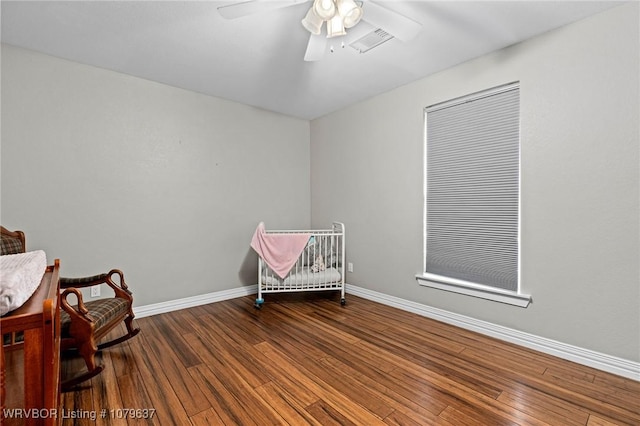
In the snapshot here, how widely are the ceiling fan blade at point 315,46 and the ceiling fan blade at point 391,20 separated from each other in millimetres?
314

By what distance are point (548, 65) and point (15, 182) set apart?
4118mm

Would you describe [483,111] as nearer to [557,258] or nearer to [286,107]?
[557,258]

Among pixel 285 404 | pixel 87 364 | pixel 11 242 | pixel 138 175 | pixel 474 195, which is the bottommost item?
pixel 285 404

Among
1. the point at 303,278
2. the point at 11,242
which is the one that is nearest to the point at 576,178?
the point at 303,278

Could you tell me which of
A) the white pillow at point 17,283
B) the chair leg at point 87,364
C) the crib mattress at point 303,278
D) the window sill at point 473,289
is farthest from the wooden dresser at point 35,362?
the window sill at point 473,289

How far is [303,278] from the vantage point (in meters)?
3.29

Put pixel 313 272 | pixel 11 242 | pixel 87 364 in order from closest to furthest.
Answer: pixel 87 364 < pixel 11 242 < pixel 313 272

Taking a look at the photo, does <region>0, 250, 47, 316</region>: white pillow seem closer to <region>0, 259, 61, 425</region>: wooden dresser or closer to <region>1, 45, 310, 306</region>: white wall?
<region>0, 259, 61, 425</region>: wooden dresser

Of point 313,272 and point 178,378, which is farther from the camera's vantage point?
point 313,272

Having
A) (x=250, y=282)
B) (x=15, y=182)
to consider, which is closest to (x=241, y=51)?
(x=15, y=182)

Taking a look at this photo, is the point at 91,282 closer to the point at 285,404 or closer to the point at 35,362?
the point at 35,362

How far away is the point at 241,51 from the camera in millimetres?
2402

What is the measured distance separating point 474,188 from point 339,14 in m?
1.79

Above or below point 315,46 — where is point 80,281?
below
